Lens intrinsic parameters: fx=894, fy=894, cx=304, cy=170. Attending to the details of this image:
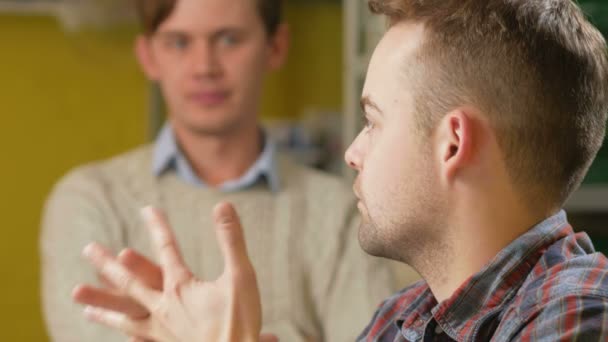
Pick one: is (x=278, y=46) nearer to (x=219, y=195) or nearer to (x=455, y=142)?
(x=219, y=195)

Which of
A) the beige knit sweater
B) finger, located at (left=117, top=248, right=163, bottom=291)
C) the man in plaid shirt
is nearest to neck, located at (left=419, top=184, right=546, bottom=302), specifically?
the man in plaid shirt

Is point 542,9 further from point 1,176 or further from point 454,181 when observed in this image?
point 1,176

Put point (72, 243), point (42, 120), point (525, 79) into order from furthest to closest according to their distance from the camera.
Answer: point (42, 120), point (72, 243), point (525, 79)

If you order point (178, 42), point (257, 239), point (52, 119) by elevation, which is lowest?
point (52, 119)

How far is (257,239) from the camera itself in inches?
64.8

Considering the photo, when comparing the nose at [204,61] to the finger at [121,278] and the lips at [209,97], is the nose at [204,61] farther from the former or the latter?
the finger at [121,278]

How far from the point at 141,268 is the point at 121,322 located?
2.6 inches

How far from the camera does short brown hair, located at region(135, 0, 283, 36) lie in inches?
64.3

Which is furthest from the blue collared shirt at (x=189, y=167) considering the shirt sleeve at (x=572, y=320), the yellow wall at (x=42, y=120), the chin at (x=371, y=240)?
the yellow wall at (x=42, y=120)

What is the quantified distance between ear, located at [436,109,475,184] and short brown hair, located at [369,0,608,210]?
0.01m

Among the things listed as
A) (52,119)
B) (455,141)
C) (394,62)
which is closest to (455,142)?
(455,141)

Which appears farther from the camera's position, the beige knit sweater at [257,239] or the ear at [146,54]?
the ear at [146,54]

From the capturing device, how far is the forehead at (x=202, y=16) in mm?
1623

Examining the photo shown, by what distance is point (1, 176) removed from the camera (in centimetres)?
285
